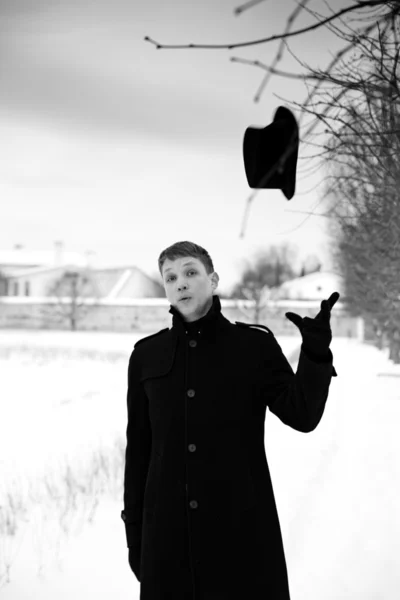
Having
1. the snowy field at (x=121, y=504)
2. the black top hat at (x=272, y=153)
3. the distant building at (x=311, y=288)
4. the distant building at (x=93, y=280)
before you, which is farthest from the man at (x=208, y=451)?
the distant building at (x=311, y=288)

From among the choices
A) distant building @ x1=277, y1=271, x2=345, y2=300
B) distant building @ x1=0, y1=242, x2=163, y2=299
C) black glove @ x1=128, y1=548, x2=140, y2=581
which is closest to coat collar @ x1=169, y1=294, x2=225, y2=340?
black glove @ x1=128, y1=548, x2=140, y2=581

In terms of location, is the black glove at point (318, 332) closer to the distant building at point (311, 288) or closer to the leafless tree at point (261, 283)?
the leafless tree at point (261, 283)

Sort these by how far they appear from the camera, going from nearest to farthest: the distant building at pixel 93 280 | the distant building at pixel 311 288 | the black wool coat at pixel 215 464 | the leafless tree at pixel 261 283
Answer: the black wool coat at pixel 215 464, the leafless tree at pixel 261 283, the distant building at pixel 93 280, the distant building at pixel 311 288

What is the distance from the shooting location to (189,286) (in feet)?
7.93

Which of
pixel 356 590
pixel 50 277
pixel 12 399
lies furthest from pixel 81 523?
pixel 50 277

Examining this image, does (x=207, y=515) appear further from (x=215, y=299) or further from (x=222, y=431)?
(x=215, y=299)

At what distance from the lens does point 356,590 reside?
3561 mm

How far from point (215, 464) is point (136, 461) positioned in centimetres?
41

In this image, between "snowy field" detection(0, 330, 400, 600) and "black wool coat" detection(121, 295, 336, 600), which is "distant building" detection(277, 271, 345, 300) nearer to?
"snowy field" detection(0, 330, 400, 600)

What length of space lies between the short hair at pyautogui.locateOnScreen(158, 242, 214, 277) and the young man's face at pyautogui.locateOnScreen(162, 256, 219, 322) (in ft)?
0.06

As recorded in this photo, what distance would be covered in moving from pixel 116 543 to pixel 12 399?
31.2 feet

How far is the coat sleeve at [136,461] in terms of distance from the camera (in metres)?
2.50

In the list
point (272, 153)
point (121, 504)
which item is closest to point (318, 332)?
point (272, 153)

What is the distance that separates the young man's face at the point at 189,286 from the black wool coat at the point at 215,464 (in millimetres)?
43
